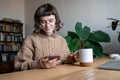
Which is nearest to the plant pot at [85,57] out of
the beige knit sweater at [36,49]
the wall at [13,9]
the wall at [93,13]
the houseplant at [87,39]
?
the beige knit sweater at [36,49]

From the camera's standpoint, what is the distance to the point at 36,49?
164cm

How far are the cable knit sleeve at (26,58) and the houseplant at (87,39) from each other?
51.2 inches

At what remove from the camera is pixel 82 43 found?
9.99ft

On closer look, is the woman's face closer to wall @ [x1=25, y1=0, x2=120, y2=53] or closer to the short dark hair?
the short dark hair

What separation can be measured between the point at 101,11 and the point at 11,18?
2260mm

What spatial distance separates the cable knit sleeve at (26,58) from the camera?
1.40m

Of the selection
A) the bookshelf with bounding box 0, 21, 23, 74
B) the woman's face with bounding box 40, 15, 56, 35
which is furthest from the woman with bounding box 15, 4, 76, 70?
the bookshelf with bounding box 0, 21, 23, 74

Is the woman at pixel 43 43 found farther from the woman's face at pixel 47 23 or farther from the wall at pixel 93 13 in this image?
the wall at pixel 93 13

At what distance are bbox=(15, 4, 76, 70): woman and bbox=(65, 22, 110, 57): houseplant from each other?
1.00 meters

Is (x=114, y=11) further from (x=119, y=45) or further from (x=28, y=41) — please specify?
(x=28, y=41)

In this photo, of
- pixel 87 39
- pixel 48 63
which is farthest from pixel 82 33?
pixel 48 63

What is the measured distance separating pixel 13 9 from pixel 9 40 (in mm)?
755

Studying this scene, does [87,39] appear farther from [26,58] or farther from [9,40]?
[9,40]

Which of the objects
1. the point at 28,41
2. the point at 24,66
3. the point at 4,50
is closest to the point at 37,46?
the point at 28,41
